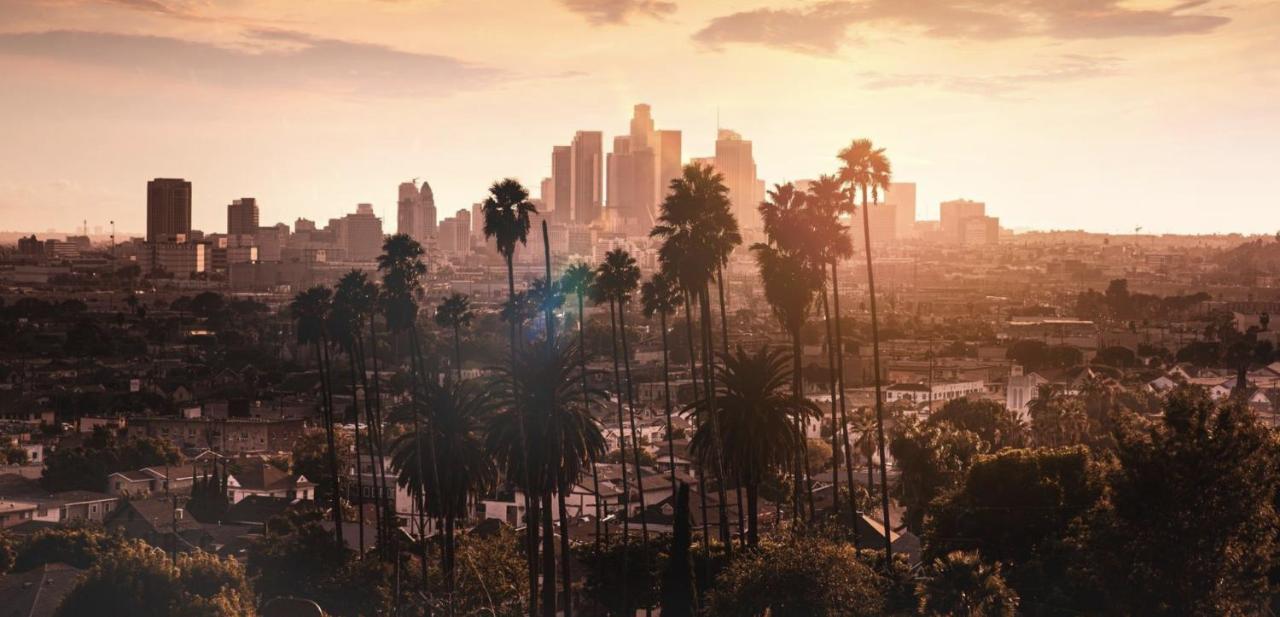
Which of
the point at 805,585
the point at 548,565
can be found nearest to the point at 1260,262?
the point at 548,565

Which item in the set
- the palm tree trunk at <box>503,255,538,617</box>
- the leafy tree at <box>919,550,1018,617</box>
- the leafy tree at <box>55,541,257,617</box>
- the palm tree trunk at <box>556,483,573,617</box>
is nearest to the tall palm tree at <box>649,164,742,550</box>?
the palm tree trunk at <box>556,483,573,617</box>

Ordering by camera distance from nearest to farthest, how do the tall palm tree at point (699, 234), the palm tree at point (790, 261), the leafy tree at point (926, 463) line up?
1. the tall palm tree at point (699, 234)
2. the palm tree at point (790, 261)
3. the leafy tree at point (926, 463)

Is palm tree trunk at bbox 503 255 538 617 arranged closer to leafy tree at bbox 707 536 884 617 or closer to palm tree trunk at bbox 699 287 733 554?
palm tree trunk at bbox 699 287 733 554

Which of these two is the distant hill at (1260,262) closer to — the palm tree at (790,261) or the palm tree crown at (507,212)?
the palm tree at (790,261)

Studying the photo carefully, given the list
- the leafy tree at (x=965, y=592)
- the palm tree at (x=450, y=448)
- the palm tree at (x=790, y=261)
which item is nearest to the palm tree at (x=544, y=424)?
the palm tree at (x=450, y=448)

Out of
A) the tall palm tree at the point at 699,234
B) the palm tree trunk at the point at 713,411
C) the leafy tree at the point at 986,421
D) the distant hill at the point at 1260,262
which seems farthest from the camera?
the distant hill at the point at 1260,262
